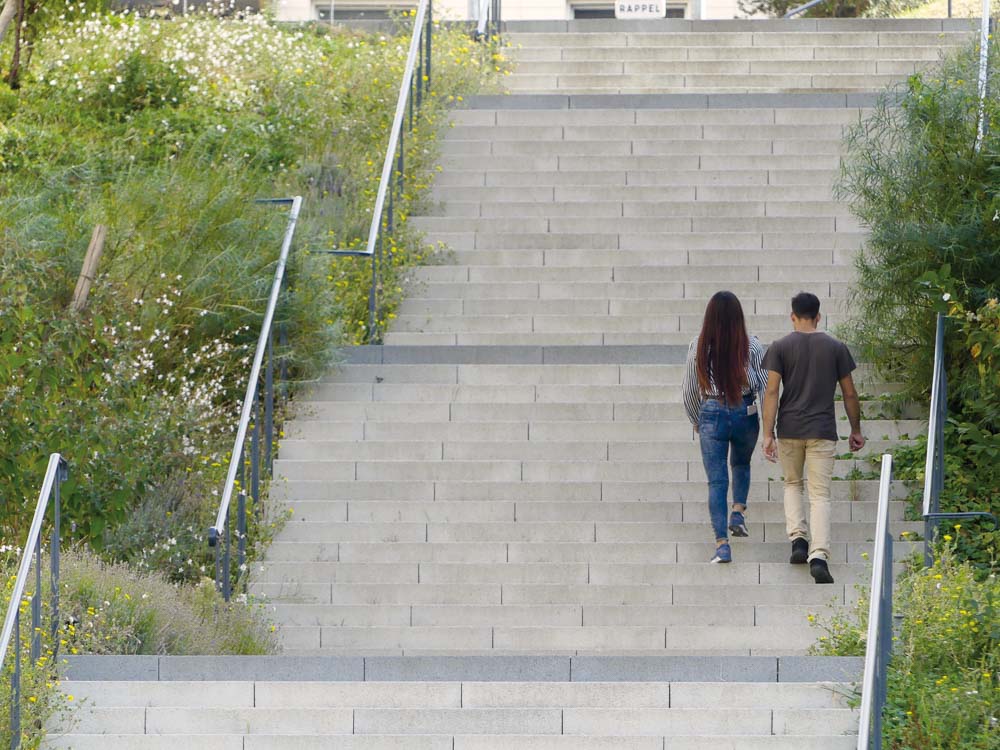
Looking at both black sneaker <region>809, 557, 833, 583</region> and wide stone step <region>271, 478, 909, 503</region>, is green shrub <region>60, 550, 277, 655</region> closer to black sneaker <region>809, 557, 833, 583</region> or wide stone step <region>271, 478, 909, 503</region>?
wide stone step <region>271, 478, 909, 503</region>

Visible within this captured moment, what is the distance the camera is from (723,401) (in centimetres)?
821

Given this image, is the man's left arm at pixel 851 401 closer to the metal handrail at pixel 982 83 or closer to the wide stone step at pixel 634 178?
the metal handrail at pixel 982 83

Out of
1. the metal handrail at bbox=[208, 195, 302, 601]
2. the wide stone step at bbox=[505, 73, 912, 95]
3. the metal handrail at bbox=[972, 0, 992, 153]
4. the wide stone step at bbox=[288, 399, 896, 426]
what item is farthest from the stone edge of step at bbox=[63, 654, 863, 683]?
the wide stone step at bbox=[505, 73, 912, 95]

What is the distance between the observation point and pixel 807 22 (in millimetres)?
15484

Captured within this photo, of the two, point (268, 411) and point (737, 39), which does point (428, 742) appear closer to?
point (268, 411)

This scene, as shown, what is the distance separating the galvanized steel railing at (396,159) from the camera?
10.6 m

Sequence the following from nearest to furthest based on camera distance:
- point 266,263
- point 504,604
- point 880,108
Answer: point 504,604
point 880,108
point 266,263

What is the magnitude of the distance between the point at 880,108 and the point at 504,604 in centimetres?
357

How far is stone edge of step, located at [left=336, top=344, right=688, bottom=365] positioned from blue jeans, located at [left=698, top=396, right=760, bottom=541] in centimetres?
191

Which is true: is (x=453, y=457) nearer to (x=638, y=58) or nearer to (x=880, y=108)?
(x=880, y=108)

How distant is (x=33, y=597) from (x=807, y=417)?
3.73 meters

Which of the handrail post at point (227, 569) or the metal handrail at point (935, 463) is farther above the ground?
the metal handrail at point (935, 463)

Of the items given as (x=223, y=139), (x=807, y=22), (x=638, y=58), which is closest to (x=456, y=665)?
(x=223, y=139)

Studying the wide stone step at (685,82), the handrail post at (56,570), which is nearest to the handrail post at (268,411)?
the handrail post at (56,570)
